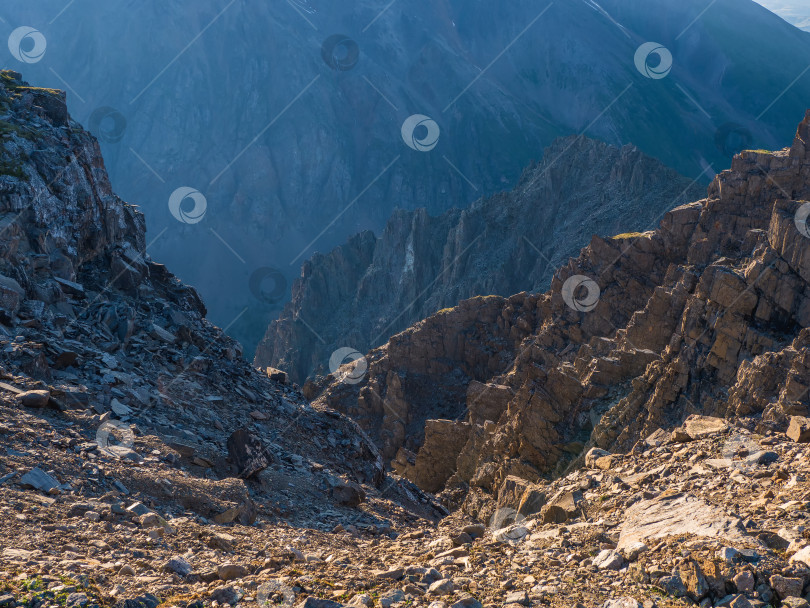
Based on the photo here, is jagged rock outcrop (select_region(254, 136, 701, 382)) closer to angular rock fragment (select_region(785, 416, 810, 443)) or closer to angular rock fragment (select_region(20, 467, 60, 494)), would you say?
angular rock fragment (select_region(785, 416, 810, 443))

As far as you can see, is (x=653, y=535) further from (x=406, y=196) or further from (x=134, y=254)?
(x=406, y=196)

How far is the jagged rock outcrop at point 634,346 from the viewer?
26062 mm

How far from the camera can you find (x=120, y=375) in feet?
→ 61.4

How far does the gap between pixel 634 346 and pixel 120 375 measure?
75.2 feet

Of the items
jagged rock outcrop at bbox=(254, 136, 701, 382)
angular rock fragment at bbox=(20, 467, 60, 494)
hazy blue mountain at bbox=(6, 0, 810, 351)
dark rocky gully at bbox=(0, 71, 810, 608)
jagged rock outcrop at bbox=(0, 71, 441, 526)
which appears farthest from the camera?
hazy blue mountain at bbox=(6, 0, 810, 351)

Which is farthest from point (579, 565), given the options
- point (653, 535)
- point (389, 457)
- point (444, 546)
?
point (389, 457)

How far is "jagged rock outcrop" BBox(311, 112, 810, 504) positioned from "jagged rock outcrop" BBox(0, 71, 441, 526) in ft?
31.1

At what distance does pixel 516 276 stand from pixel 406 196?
323 feet

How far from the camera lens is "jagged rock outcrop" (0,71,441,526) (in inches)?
581

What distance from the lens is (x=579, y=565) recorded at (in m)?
9.91

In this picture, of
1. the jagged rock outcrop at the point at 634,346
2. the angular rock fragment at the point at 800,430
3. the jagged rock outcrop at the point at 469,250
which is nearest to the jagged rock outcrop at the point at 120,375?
the jagged rock outcrop at the point at 634,346

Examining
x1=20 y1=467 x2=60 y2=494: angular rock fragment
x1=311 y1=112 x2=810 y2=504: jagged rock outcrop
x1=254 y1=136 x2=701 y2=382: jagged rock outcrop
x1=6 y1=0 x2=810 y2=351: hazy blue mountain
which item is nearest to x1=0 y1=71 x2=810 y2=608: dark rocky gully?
x1=20 y1=467 x2=60 y2=494: angular rock fragment

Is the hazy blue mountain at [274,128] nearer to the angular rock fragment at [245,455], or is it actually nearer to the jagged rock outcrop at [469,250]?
the jagged rock outcrop at [469,250]

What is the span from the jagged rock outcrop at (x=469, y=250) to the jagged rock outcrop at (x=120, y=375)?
180ft
